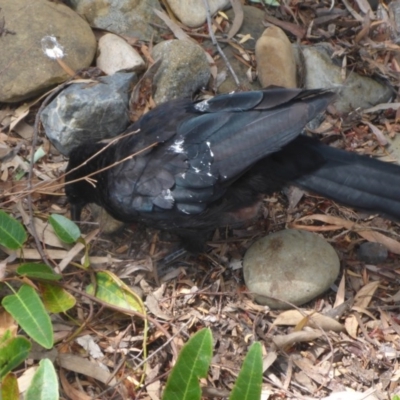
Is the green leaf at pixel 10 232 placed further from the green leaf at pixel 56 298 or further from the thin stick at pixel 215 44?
the thin stick at pixel 215 44

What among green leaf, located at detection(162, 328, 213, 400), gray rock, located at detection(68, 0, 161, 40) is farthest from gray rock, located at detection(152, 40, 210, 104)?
green leaf, located at detection(162, 328, 213, 400)

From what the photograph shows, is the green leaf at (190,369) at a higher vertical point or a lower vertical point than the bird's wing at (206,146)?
lower

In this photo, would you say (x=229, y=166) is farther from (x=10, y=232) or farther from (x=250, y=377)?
(x=250, y=377)

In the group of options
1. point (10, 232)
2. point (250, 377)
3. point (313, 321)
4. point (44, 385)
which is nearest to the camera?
point (250, 377)

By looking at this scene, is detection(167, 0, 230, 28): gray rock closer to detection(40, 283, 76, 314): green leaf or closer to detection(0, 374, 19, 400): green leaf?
detection(40, 283, 76, 314): green leaf

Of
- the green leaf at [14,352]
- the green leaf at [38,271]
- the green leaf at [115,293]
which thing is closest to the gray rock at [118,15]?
the green leaf at [115,293]

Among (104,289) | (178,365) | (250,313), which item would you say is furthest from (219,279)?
(178,365)

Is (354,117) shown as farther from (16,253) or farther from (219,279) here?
(16,253)

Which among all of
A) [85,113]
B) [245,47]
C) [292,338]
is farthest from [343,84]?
[292,338]
